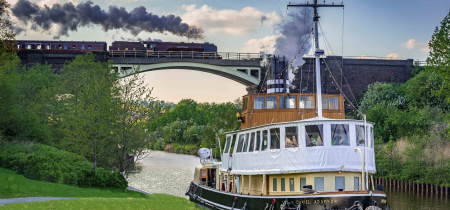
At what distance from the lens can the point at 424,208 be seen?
31.1 metres

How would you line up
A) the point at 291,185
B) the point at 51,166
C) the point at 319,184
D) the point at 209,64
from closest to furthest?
the point at 319,184
the point at 291,185
the point at 51,166
the point at 209,64

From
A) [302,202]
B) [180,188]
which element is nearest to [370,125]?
[302,202]

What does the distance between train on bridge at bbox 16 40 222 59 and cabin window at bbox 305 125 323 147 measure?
140ft

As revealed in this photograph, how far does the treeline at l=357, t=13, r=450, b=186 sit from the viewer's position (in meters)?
33.1

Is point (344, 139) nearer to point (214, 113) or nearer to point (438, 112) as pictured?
point (438, 112)

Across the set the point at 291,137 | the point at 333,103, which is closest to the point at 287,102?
the point at 333,103

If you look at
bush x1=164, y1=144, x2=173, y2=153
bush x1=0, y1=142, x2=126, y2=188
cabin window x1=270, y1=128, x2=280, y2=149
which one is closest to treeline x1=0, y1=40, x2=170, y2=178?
bush x1=0, y1=142, x2=126, y2=188

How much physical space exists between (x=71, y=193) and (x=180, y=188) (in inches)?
772

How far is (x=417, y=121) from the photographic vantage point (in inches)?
1975

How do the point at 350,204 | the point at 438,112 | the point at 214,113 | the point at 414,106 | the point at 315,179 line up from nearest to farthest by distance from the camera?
1. the point at 350,204
2. the point at 315,179
3. the point at 438,112
4. the point at 414,106
5. the point at 214,113

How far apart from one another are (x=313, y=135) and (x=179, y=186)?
27607 mm

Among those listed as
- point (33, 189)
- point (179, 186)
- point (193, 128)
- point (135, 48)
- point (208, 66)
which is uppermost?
point (135, 48)

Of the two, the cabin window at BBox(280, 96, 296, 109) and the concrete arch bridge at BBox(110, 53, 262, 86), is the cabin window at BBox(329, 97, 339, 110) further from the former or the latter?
the concrete arch bridge at BBox(110, 53, 262, 86)

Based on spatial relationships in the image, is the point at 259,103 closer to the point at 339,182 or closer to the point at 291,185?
the point at 291,185
